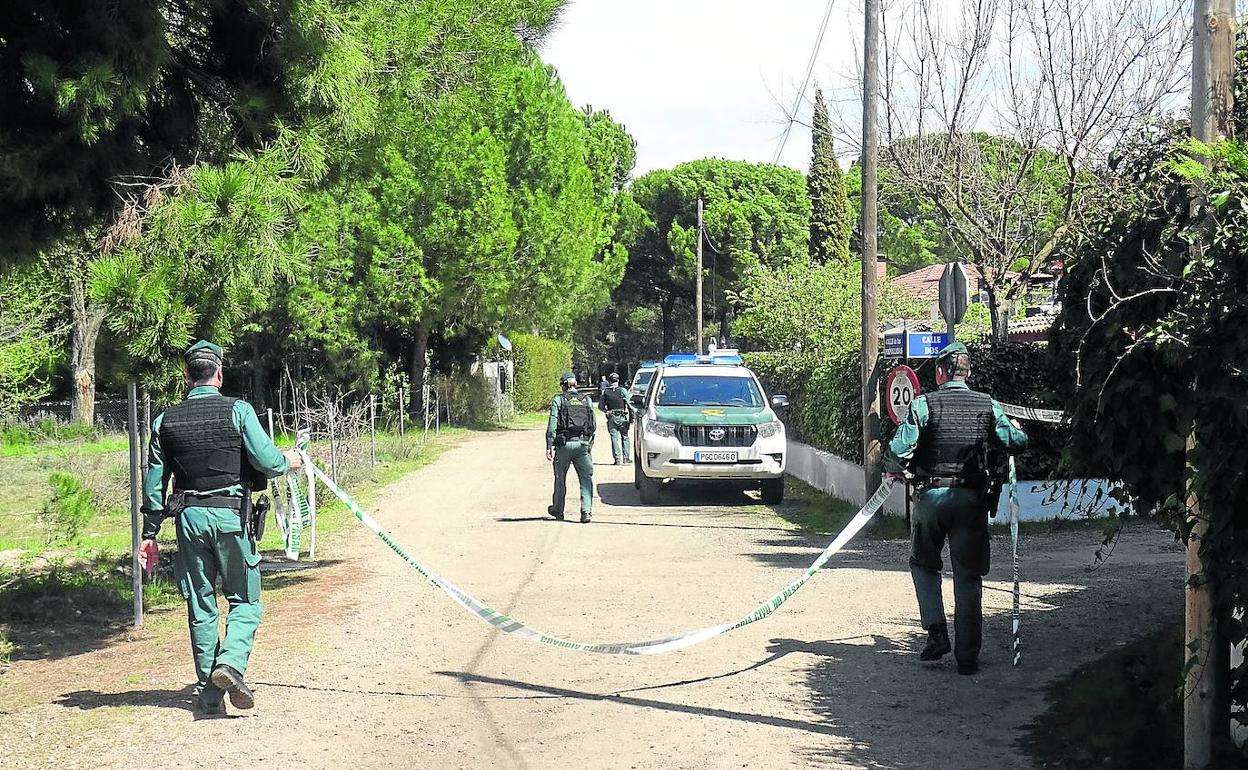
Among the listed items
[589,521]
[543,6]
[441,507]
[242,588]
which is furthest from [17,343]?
[242,588]

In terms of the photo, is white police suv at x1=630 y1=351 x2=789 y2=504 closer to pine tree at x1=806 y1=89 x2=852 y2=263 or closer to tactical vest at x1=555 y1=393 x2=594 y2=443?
tactical vest at x1=555 y1=393 x2=594 y2=443

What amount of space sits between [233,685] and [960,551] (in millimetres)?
4116

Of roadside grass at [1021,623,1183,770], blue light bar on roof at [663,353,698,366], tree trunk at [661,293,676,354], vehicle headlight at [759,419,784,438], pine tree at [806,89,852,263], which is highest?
pine tree at [806,89,852,263]

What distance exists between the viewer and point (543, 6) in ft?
34.7

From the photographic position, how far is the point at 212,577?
673 cm

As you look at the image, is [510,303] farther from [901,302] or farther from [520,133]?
[901,302]

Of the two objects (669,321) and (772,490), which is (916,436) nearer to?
(772,490)

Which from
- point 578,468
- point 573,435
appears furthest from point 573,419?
point 578,468

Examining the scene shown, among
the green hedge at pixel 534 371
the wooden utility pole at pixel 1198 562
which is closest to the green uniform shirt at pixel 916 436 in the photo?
the wooden utility pole at pixel 1198 562

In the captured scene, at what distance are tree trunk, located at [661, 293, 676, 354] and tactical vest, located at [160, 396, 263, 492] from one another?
6584 centimetres

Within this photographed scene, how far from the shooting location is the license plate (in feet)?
55.7

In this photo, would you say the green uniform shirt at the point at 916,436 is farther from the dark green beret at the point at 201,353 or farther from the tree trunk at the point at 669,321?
the tree trunk at the point at 669,321

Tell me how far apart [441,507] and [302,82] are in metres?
9.40

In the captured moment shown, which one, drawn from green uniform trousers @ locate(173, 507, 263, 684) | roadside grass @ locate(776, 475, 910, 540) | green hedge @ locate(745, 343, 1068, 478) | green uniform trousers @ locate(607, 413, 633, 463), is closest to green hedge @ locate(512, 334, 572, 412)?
green uniform trousers @ locate(607, 413, 633, 463)
